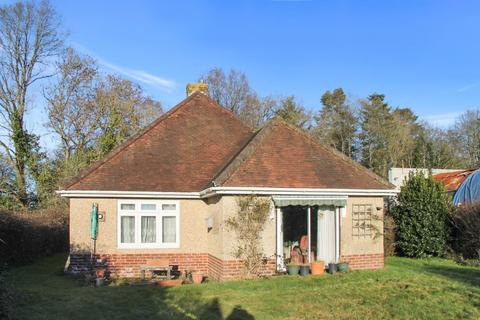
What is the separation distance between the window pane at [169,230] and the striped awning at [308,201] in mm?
4443

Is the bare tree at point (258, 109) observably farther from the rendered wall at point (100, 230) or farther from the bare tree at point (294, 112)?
the rendered wall at point (100, 230)

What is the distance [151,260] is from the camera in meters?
18.5

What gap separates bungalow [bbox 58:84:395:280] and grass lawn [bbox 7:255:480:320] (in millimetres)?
1533

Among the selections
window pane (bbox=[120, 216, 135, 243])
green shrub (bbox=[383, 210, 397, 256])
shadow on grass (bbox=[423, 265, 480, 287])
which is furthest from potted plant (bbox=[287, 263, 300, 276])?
green shrub (bbox=[383, 210, 397, 256])

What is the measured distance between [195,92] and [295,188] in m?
9.17

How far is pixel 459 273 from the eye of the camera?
1667 centimetres

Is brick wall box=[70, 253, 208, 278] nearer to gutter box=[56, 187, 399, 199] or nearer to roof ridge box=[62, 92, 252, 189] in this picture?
gutter box=[56, 187, 399, 199]

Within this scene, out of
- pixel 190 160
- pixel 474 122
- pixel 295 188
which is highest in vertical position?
pixel 474 122

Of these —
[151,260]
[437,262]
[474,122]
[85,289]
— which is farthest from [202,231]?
[474,122]

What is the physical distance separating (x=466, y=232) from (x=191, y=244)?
37.9 feet

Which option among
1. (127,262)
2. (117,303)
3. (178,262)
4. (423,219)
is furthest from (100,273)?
(423,219)

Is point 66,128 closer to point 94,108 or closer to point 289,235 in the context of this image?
point 94,108

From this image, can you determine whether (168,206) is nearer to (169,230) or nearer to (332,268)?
(169,230)

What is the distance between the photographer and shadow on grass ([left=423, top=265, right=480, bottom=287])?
15039mm
